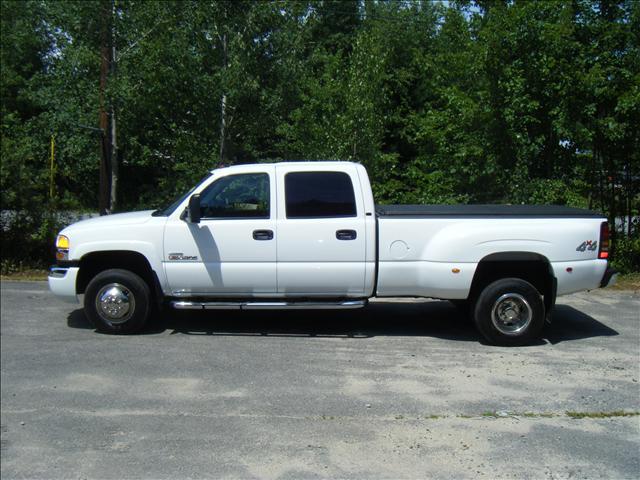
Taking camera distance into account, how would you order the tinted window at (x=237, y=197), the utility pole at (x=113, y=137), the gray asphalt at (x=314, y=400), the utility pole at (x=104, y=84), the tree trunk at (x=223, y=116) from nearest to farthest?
the gray asphalt at (x=314, y=400) < the tinted window at (x=237, y=197) < the tree trunk at (x=223, y=116) < the utility pole at (x=104, y=84) < the utility pole at (x=113, y=137)

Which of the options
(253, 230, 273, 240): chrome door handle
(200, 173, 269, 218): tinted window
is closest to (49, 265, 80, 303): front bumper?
(200, 173, 269, 218): tinted window

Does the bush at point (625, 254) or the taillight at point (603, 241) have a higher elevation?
the taillight at point (603, 241)

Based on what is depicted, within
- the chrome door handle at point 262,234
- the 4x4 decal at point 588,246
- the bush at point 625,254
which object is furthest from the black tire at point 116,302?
the bush at point 625,254

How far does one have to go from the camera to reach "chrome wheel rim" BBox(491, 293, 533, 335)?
7246 millimetres

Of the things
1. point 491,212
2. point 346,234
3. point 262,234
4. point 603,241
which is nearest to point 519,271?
point 491,212

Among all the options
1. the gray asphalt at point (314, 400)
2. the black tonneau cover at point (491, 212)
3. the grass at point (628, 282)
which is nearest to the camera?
the gray asphalt at point (314, 400)

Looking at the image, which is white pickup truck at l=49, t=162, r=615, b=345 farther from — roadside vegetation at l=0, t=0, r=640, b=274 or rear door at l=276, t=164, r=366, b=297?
roadside vegetation at l=0, t=0, r=640, b=274

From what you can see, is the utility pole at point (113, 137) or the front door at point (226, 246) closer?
the front door at point (226, 246)

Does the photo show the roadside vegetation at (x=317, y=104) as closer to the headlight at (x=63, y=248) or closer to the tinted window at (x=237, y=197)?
the headlight at (x=63, y=248)

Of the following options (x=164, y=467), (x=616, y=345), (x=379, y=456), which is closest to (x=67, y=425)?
(x=164, y=467)

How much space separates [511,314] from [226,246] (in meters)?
3.30

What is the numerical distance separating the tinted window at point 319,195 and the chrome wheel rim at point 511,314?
194 cm

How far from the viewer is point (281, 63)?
1289 cm

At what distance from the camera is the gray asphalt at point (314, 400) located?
438cm
